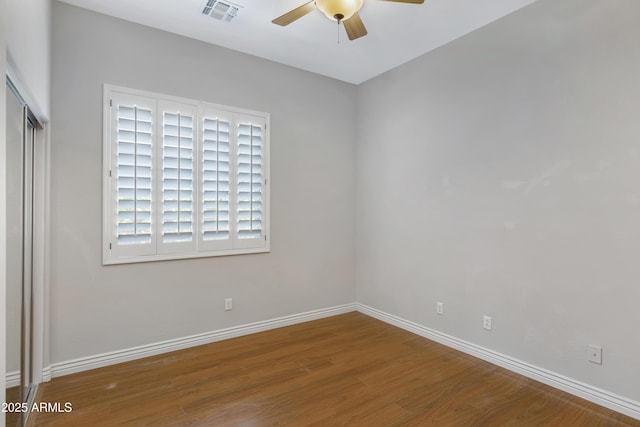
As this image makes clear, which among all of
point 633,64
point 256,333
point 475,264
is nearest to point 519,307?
point 475,264

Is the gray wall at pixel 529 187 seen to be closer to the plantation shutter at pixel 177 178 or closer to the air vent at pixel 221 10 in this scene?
the air vent at pixel 221 10

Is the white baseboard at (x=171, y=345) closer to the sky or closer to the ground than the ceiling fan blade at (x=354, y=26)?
closer to the ground

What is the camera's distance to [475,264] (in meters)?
3.18

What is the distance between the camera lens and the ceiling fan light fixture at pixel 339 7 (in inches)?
85.2

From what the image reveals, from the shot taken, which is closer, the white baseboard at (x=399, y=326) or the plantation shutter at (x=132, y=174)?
the white baseboard at (x=399, y=326)

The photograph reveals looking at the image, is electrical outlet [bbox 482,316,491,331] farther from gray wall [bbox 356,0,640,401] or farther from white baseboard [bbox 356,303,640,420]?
white baseboard [bbox 356,303,640,420]

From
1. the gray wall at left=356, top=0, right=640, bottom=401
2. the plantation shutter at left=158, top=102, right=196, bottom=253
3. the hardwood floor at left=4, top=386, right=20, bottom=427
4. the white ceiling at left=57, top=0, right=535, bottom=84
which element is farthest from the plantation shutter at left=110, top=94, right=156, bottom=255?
the gray wall at left=356, top=0, right=640, bottom=401

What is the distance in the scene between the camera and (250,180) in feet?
12.0

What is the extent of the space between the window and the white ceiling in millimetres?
650

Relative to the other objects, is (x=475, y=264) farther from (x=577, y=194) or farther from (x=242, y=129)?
(x=242, y=129)

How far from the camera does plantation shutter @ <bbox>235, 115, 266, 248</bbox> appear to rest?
3.59 metres

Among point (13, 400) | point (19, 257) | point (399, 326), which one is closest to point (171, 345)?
point (13, 400)

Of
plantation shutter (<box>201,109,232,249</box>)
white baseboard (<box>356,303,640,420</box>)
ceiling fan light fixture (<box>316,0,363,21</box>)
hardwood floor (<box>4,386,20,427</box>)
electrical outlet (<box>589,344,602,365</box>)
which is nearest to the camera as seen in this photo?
hardwood floor (<box>4,386,20,427</box>)

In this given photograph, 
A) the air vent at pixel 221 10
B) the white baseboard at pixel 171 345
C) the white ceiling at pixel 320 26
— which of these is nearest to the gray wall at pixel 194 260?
the white baseboard at pixel 171 345
